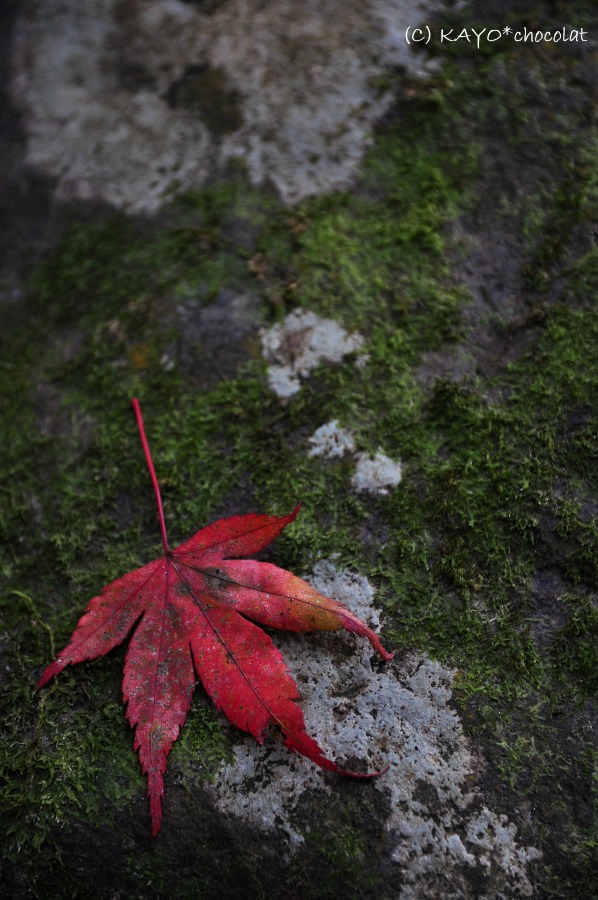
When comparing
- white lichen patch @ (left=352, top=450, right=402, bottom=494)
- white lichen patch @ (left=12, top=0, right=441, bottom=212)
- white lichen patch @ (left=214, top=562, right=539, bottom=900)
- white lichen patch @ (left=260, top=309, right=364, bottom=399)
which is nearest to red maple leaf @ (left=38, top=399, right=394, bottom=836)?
white lichen patch @ (left=214, top=562, right=539, bottom=900)

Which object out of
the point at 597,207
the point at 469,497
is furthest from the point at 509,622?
the point at 597,207

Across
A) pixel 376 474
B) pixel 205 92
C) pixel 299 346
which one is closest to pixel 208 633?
pixel 376 474

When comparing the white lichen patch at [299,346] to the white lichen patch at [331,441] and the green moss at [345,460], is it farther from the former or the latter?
the white lichen patch at [331,441]

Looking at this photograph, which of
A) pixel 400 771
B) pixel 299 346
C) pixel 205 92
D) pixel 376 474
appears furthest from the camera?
pixel 205 92

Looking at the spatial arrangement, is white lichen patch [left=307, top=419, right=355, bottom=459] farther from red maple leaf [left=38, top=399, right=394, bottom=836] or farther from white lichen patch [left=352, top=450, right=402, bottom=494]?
red maple leaf [left=38, top=399, right=394, bottom=836]

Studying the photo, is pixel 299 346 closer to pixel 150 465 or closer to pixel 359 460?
pixel 359 460
